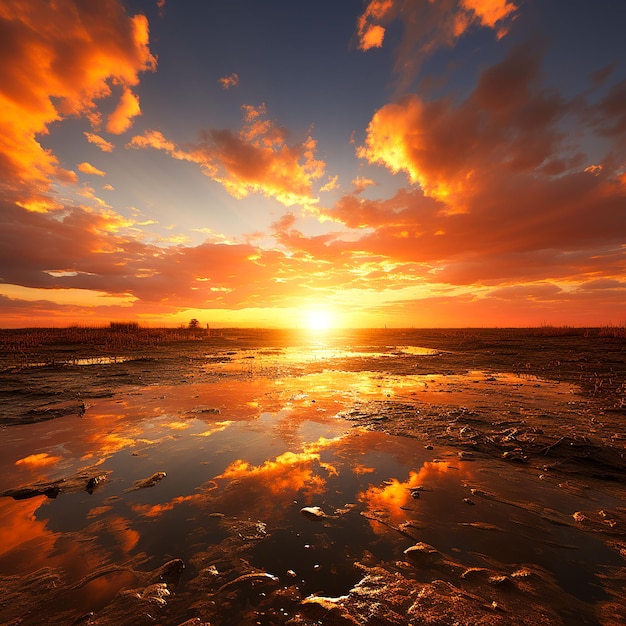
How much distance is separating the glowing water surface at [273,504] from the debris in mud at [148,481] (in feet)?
0.29

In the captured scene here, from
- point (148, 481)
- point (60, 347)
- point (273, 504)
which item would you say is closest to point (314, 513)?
point (273, 504)

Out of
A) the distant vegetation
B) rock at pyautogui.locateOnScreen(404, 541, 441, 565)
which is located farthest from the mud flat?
the distant vegetation

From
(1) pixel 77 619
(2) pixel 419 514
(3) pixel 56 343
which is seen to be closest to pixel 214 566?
(1) pixel 77 619

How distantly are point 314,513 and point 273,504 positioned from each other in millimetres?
690

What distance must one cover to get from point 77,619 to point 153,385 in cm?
1231

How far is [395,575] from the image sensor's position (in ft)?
11.0

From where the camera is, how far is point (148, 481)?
5.41m

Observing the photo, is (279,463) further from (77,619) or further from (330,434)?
(77,619)

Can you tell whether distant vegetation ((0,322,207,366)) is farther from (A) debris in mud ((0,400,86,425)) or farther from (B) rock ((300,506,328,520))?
(B) rock ((300,506,328,520))

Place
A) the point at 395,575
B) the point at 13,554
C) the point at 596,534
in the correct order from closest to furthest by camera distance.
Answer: the point at 395,575 → the point at 13,554 → the point at 596,534

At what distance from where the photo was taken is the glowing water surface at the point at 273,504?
3.58m

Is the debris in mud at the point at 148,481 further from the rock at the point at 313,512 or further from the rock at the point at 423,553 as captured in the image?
the rock at the point at 423,553

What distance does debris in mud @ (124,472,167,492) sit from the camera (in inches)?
207

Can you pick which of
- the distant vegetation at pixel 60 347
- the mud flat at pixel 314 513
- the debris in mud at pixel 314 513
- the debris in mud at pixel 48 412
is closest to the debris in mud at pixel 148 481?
the mud flat at pixel 314 513
